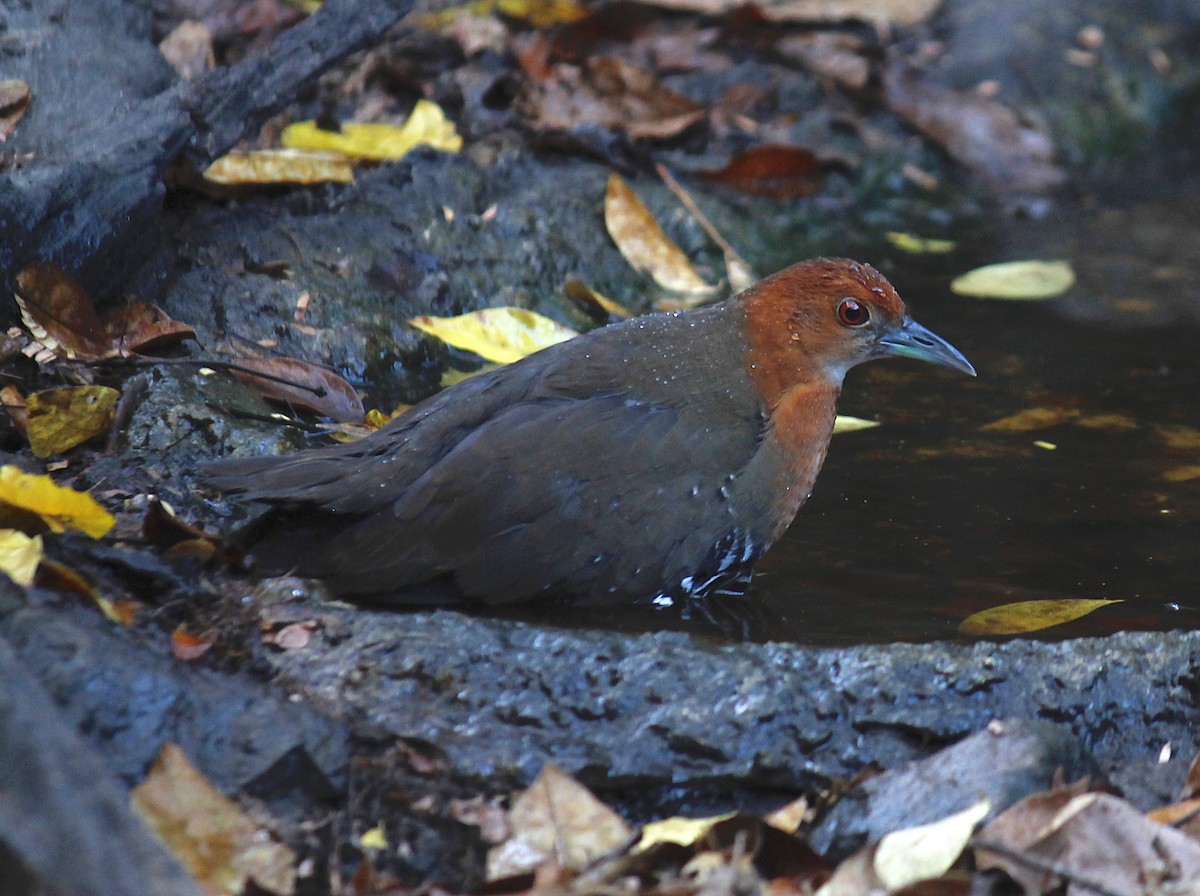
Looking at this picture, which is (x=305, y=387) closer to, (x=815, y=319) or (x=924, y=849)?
(x=815, y=319)

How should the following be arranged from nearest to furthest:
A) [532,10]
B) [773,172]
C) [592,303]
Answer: [592,303] → [773,172] → [532,10]

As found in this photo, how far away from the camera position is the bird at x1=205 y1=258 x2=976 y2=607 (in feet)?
11.4

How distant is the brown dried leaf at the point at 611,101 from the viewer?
20.8 ft

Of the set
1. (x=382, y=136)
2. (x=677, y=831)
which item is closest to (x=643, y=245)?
(x=382, y=136)

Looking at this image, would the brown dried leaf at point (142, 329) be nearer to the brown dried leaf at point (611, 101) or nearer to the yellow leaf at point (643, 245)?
the yellow leaf at point (643, 245)

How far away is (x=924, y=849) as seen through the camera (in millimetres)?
2568

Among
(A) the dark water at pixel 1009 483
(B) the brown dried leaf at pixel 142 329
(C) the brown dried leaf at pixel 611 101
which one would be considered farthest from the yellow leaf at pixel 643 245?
(B) the brown dried leaf at pixel 142 329

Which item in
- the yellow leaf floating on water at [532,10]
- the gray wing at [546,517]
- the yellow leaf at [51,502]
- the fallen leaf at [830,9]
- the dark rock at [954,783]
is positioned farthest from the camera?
the fallen leaf at [830,9]

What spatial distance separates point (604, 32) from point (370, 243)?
2.41 metres

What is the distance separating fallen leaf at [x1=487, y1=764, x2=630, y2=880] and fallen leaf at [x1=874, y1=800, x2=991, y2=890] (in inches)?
17.9

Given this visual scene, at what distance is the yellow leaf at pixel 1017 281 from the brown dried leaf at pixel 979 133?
106 cm

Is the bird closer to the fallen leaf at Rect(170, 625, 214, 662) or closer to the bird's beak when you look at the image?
the bird's beak

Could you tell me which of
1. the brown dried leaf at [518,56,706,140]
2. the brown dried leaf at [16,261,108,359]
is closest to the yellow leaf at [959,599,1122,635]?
the brown dried leaf at [16,261,108,359]

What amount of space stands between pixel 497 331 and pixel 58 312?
55.8 inches
